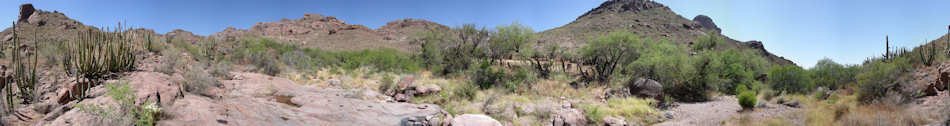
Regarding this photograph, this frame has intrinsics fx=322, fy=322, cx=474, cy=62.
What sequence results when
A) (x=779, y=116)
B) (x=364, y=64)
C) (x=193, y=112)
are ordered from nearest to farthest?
(x=193, y=112) < (x=779, y=116) < (x=364, y=64)

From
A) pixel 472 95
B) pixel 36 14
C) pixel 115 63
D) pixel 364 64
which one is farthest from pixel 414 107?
pixel 36 14

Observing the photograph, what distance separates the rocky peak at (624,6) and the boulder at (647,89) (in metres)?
56.2

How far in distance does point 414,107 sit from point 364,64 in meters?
11.0

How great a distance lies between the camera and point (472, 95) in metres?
10.5

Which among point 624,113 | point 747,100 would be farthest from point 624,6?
point 624,113

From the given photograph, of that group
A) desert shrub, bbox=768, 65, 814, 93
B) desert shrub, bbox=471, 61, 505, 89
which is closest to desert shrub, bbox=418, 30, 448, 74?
desert shrub, bbox=471, 61, 505, 89

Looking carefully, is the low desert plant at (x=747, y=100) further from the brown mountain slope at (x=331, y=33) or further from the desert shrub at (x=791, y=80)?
the brown mountain slope at (x=331, y=33)

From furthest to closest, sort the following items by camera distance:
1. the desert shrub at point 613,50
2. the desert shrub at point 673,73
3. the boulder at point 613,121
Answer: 1. the desert shrub at point 613,50
2. the desert shrub at point 673,73
3. the boulder at point 613,121

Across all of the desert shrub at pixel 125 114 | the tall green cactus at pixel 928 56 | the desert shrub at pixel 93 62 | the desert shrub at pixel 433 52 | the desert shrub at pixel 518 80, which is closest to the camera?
the desert shrub at pixel 125 114

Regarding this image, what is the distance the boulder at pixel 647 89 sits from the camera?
11.7m

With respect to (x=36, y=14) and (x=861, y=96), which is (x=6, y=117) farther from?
(x=36, y=14)

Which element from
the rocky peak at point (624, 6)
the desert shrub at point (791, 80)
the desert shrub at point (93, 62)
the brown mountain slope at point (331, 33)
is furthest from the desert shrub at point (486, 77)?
the rocky peak at point (624, 6)

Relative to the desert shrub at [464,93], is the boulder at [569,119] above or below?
below

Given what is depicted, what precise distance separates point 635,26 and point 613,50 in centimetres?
4098
